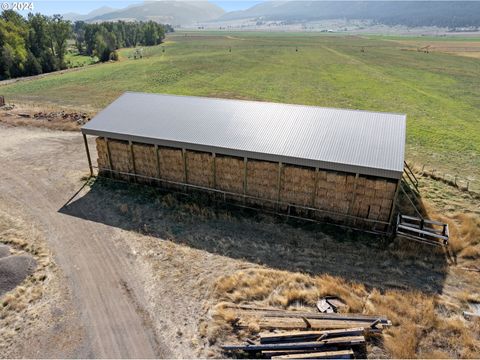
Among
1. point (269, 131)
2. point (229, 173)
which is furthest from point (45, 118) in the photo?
point (269, 131)

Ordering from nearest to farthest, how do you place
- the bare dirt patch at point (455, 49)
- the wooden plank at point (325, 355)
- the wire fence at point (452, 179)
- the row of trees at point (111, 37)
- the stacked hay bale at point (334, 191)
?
the wooden plank at point (325, 355) < the stacked hay bale at point (334, 191) < the wire fence at point (452, 179) < the row of trees at point (111, 37) < the bare dirt patch at point (455, 49)

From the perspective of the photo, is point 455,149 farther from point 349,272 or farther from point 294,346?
point 294,346

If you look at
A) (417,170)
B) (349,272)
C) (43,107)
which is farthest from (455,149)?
(43,107)

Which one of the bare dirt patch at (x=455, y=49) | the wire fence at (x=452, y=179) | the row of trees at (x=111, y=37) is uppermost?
the row of trees at (x=111, y=37)

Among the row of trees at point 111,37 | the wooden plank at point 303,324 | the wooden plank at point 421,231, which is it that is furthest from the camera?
the row of trees at point 111,37

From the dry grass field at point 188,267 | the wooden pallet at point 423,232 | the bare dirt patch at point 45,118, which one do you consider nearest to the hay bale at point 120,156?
the dry grass field at point 188,267

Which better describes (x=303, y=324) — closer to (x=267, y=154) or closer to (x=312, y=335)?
(x=312, y=335)

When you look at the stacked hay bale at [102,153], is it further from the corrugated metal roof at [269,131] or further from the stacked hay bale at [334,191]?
the stacked hay bale at [334,191]

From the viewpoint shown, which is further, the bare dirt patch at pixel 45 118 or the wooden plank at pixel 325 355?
the bare dirt patch at pixel 45 118
